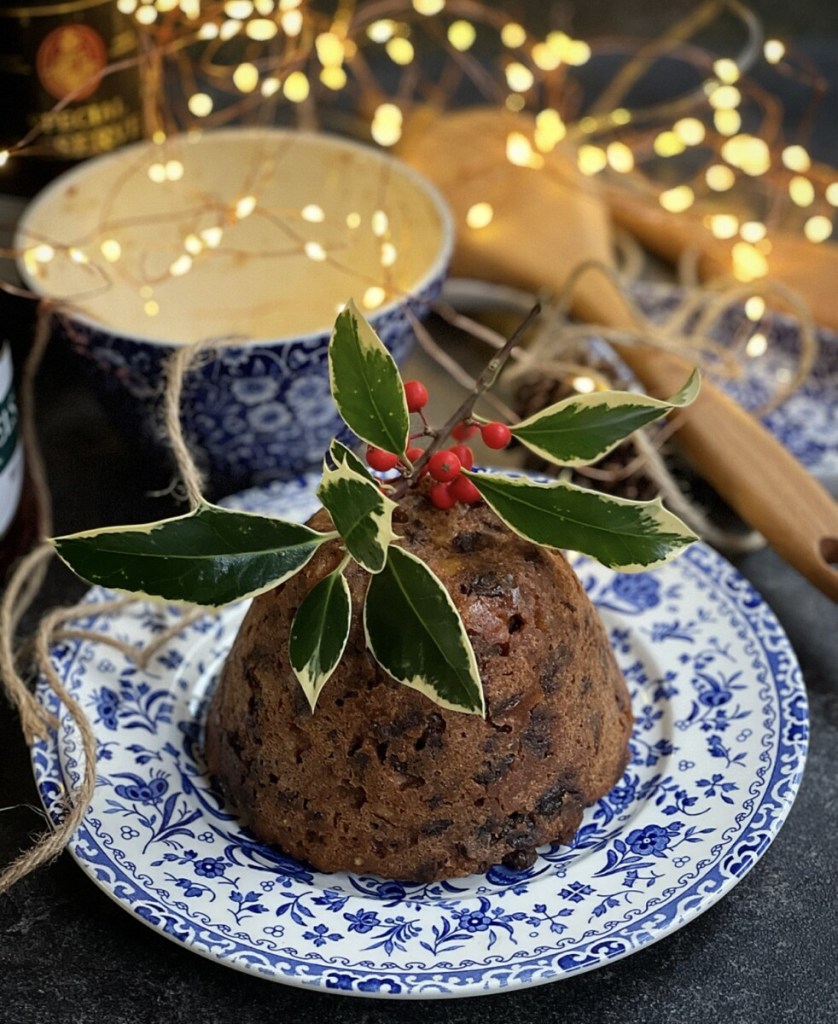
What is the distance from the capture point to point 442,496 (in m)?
0.77

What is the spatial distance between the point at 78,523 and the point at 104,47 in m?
0.42

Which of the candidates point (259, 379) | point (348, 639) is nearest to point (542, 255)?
point (259, 379)

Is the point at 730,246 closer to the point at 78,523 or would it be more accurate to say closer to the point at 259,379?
the point at 259,379

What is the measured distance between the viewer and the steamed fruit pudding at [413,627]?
708 millimetres

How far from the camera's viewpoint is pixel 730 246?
1.39 m

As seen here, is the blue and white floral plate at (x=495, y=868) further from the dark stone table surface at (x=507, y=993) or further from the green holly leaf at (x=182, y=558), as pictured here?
the green holly leaf at (x=182, y=558)

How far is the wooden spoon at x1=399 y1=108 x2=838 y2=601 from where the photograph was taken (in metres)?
1.02

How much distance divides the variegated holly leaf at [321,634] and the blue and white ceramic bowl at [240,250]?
14.8 inches

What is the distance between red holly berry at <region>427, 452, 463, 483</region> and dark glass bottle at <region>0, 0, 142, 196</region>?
0.54m

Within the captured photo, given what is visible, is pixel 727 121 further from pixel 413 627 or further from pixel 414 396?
pixel 413 627

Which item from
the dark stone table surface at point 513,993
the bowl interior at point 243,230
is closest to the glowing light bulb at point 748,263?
the bowl interior at point 243,230

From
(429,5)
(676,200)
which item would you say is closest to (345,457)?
(429,5)

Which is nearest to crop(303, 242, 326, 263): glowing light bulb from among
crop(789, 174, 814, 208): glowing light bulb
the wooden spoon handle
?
the wooden spoon handle

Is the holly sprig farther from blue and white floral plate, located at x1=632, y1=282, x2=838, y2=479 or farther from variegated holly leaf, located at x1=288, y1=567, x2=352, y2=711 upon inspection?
blue and white floral plate, located at x1=632, y1=282, x2=838, y2=479
